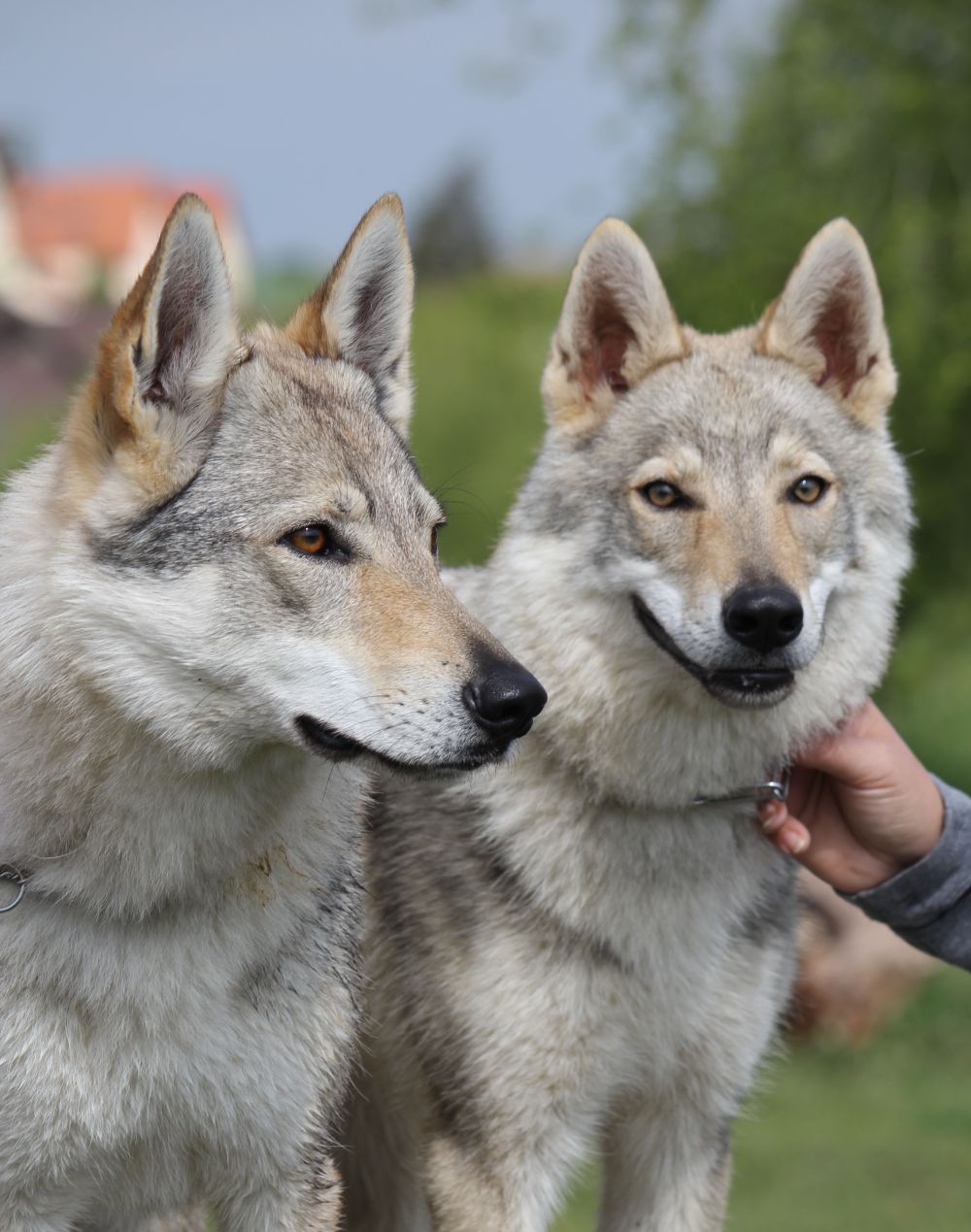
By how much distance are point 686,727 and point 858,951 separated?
23.1ft

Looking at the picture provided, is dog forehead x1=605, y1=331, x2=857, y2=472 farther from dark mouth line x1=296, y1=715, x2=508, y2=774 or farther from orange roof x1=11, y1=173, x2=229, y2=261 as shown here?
orange roof x1=11, y1=173, x2=229, y2=261

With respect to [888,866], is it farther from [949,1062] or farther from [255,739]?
[949,1062]

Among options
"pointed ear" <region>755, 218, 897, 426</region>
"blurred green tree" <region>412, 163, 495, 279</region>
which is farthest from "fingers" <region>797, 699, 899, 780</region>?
"blurred green tree" <region>412, 163, 495, 279</region>

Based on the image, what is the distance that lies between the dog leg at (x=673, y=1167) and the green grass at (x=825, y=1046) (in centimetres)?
36

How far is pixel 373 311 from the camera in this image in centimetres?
387

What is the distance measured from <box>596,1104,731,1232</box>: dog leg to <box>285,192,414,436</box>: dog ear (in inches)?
81.9

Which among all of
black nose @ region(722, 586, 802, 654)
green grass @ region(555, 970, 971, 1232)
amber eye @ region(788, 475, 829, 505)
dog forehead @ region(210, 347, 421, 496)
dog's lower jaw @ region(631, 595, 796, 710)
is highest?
dog forehead @ region(210, 347, 421, 496)

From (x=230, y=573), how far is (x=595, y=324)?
6.26 feet

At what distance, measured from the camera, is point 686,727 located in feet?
13.5

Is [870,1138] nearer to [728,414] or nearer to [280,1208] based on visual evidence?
[728,414]

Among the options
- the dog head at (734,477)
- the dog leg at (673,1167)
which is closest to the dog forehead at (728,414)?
the dog head at (734,477)

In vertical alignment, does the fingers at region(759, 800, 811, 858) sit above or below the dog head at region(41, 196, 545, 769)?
below

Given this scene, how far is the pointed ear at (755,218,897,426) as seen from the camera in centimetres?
443

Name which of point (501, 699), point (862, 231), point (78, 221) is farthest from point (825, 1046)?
point (78, 221)
